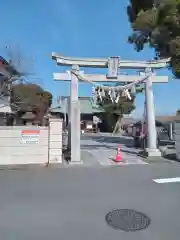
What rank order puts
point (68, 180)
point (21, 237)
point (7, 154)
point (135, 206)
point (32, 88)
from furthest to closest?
point (32, 88) → point (7, 154) → point (68, 180) → point (135, 206) → point (21, 237)

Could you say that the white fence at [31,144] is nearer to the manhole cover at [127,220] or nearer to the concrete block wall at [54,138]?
the concrete block wall at [54,138]

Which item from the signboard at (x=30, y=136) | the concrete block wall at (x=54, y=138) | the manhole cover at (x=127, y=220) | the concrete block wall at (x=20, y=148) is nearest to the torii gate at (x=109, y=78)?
the concrete block wall at (x=54, y=138)

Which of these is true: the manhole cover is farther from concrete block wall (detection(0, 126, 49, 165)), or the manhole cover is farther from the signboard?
the signboard

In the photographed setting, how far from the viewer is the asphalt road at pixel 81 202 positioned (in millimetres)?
3857

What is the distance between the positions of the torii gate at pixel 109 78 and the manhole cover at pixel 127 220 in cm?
592

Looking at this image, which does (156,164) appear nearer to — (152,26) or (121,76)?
(121,76)

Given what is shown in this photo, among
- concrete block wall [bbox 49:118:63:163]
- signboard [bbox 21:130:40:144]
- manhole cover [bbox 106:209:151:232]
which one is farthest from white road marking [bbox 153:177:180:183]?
signboard [bbox 21:130:40:144]

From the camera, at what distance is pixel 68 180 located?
24.6 feet

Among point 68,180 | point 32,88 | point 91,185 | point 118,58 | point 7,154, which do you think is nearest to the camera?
point 91,185

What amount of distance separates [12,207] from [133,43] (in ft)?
50.4

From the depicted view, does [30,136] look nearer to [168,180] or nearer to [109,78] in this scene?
[109,78]

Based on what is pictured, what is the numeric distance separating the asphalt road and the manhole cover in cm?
12

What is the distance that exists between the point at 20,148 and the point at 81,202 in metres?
5.47

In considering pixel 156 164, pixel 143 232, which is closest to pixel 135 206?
pixel 143 232
